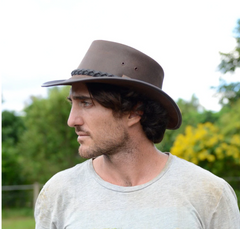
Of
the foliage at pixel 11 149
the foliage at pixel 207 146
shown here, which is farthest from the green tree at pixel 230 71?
the foliage at pixel 11 149

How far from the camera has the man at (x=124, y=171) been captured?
1.83m

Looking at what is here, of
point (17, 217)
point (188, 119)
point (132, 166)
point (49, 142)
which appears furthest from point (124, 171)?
point (49, 142)

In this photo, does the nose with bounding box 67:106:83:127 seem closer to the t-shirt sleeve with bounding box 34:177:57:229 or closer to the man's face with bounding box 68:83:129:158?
the man's face with bounding box 68:83:129:158

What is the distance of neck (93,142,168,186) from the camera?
6.37 feet

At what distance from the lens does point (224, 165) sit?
10.3 m

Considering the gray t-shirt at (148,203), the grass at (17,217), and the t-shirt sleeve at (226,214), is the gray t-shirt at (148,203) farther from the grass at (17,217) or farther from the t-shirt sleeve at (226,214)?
Result: the grass at (17,217)

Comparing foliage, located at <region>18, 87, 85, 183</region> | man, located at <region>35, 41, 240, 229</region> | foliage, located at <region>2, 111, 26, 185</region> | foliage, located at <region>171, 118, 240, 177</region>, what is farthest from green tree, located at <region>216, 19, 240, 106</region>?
foliage, located at <region>2, 111, 26, 185</region>

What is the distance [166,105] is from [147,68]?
24cm

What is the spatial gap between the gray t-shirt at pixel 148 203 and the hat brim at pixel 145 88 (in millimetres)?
293

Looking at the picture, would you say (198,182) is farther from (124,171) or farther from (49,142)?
(49,142)

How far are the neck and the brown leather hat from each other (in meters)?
0.29

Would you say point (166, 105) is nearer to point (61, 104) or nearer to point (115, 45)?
point (115, 45)

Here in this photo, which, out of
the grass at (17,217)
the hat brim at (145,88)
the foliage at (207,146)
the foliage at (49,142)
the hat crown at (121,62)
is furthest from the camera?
the foliage at (49,142)

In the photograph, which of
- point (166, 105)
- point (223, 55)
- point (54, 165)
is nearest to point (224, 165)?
point (223, 55)
